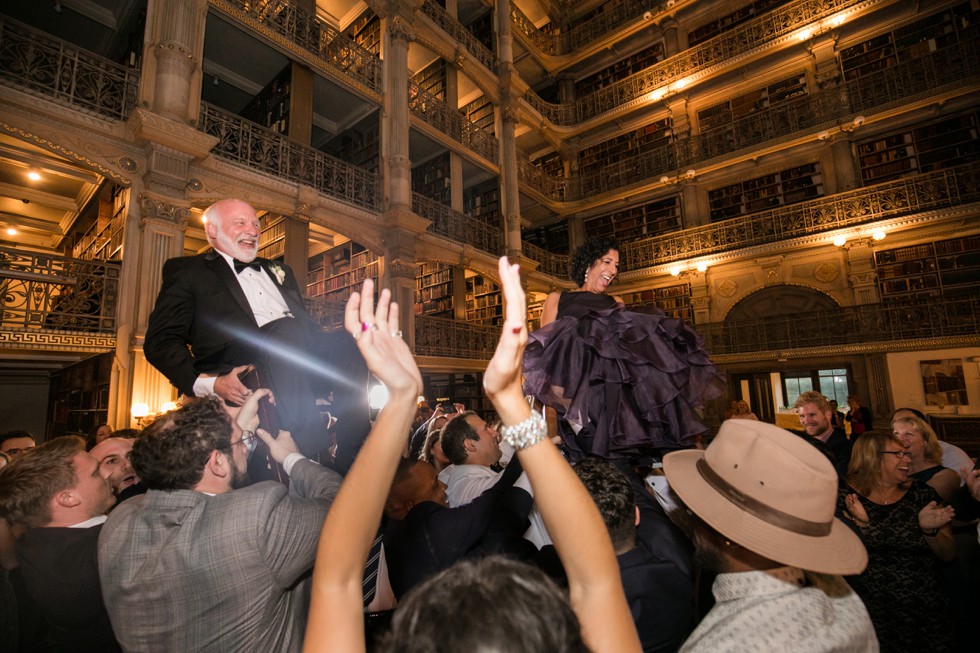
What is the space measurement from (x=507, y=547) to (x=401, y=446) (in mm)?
980

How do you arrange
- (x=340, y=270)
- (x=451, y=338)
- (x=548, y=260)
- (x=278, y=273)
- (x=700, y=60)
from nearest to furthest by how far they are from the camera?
(x=278, y=273)
(x=451, y=338)
(x=340, y=270)
(x=700, y=60)
(x=548, y=260)

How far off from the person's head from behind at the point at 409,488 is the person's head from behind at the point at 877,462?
2.60 meters

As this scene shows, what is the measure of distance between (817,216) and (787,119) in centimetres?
293

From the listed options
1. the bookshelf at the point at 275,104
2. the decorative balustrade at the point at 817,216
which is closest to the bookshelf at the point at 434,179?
the bookshelf at the point at 275,104

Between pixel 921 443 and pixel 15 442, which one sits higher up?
pixel 15 442

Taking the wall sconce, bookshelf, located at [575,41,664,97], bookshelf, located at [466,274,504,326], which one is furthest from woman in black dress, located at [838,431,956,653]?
bookshelf, located at [575,41,664,97]

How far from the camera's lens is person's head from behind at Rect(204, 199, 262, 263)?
1.80 meters

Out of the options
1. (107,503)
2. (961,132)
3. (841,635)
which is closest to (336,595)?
(841,635)

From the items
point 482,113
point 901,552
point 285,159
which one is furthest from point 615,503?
point 482,113

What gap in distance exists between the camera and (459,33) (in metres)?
12.6

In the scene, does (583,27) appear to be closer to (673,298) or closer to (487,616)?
(673,298)

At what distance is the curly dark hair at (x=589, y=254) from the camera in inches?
98.6

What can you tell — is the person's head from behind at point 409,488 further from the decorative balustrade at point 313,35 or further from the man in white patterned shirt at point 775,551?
the decorative balustrade at point 313,35

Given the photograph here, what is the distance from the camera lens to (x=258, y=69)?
9273mm
